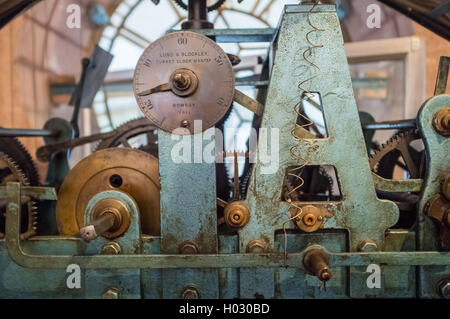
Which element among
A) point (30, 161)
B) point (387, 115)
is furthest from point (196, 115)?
point (387, 115)

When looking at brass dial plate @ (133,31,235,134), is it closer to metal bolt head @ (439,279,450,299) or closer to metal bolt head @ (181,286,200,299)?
metal bolt head @ (181,286,200,299)

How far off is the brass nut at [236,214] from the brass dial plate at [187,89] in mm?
384

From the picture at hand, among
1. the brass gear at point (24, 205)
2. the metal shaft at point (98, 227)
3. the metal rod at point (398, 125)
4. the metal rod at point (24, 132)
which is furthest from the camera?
the metal rod at point (24, 132)

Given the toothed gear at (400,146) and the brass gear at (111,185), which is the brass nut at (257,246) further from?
the toothed gear at (400,146)

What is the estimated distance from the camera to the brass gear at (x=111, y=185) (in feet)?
6.33

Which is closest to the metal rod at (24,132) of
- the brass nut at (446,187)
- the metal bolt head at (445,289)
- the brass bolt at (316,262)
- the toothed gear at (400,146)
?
the brass bolt at (316,262)

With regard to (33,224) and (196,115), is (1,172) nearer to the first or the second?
(33,224)

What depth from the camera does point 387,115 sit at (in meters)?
3.86

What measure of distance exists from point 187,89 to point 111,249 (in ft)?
2.70

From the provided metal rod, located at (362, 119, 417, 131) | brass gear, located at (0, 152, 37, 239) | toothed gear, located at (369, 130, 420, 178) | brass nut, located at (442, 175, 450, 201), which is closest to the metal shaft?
brass gear, located at (0, 152, 37, 239)

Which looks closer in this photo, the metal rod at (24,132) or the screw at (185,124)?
the screw at (185,124)

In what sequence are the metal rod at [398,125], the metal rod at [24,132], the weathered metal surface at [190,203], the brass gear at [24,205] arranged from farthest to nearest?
the metal rod at [24,132] → the metal rod at [398,125] → the brass gear at [24,205] → the weathered metal surface at [190,203]

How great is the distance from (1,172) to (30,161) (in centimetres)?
21

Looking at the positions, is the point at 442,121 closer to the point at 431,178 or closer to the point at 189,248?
the point at 431,178
